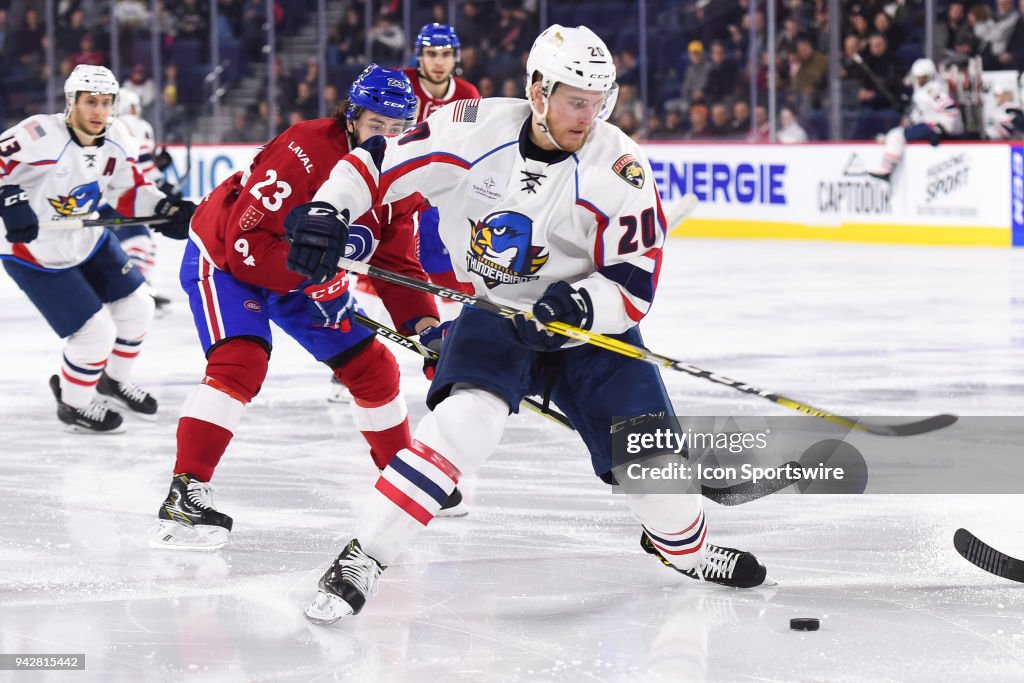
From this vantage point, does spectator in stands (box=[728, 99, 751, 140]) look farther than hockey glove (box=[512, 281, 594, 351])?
Yes

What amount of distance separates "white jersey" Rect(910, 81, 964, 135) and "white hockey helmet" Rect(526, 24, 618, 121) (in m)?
7.81

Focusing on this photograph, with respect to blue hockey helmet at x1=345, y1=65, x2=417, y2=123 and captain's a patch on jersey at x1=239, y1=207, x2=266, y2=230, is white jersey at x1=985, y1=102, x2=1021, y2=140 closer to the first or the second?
blue hockey helmet at x1=345, y1=65, x2=417, y2=123

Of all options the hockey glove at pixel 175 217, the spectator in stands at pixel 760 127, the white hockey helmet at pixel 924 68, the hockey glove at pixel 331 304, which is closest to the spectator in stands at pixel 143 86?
the spectator in stands at pixel 760 127

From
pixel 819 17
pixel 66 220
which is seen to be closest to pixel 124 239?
pixel 66 220

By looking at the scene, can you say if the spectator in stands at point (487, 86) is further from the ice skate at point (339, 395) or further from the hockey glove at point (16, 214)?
the hockey glove at point (16, 214)

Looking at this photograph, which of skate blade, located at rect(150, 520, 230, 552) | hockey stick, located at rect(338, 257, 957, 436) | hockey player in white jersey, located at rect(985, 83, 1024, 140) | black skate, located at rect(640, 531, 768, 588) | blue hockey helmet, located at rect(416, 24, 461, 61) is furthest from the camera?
hockey player in white jersey, located at rect(985, 83, 1024, 140)

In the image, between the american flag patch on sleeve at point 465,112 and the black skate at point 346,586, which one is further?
the american flag patch on sleeve at point 465,112

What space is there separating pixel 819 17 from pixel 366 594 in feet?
28.8

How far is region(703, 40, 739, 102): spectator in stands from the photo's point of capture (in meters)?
11.0

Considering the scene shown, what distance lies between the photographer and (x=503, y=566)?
312cm

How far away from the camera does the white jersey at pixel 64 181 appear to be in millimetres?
4516

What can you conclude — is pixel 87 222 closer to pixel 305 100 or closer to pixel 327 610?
pixel 327 610

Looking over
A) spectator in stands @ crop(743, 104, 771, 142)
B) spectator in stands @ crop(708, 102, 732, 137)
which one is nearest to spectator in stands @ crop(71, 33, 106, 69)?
spectator in stands @ crop(708, 102, 732, 137)

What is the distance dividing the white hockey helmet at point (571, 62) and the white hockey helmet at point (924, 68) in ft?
26.4
